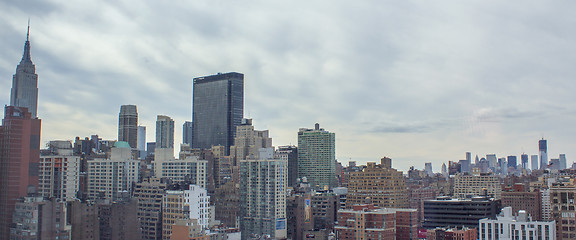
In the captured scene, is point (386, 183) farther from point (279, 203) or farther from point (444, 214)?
point (279, 203)

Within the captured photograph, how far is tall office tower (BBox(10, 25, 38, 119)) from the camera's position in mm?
104006

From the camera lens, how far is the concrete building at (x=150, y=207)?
103375 millimetres

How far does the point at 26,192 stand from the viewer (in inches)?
3533

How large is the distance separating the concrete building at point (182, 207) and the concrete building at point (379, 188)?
4950cm

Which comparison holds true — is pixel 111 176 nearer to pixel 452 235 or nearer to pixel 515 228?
pixel 452 235

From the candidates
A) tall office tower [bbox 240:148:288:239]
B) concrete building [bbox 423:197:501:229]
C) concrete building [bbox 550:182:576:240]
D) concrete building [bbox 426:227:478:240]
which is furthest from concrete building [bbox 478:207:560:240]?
tall office tower [bbox 240:148:288:239]

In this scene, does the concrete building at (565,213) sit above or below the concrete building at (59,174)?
below

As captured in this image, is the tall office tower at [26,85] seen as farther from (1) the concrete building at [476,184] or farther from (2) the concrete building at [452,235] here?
(1) the concrete building at [476,184]

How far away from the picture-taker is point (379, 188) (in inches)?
5527

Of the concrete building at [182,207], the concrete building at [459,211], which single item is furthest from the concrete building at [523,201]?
the concrete building at [182,207]

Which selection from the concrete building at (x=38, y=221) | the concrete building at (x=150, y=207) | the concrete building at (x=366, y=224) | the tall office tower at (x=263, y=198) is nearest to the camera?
the concrete building at (x=38, y=221)

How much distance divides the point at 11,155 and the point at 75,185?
35642 millimetres

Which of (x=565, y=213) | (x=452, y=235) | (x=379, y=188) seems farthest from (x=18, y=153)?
(x=565, y=213)

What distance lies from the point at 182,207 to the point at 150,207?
40.2 feet
